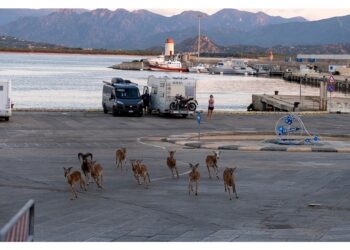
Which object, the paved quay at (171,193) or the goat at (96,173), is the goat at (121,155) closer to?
the paved quay at (171,193)

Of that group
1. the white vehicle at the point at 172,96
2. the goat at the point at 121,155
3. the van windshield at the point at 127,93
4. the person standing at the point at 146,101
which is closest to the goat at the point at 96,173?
the goat at the point at 121,155

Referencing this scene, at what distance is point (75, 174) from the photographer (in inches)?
733

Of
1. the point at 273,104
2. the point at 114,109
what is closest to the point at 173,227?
the point at 114,109

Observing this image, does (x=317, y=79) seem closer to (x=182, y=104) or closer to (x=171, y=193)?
(x=182, y=104)

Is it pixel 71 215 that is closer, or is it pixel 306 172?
pixel 71 215

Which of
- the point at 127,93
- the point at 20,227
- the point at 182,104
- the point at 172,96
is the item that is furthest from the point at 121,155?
the point at 127,93

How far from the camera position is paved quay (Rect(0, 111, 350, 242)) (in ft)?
48.5

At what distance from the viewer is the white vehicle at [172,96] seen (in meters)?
46.5

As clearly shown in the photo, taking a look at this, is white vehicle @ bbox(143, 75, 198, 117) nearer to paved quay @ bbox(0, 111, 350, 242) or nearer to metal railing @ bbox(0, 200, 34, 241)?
paved quay @ bbox(0, 111, 350, 242)

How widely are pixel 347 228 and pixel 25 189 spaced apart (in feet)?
26.1

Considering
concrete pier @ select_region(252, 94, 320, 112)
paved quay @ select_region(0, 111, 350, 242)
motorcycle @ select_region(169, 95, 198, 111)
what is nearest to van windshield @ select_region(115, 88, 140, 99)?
motorcycle @ select_region(169, 95, 198, 111)

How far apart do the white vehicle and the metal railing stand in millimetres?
38525

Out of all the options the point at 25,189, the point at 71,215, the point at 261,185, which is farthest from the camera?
the point at 261,185

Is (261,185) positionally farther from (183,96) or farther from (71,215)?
(183,96)
